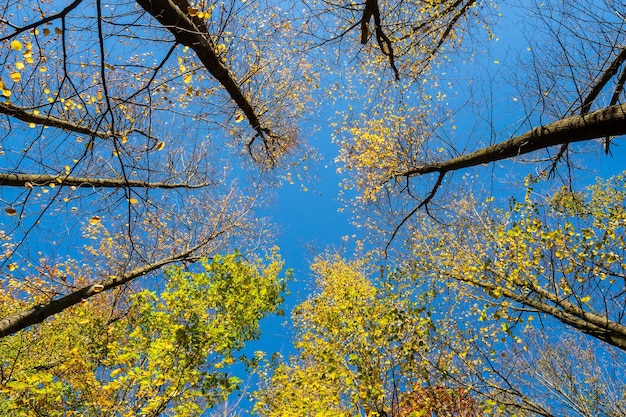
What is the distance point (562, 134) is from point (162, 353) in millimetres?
6270

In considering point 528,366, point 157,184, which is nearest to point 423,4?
point 157,184

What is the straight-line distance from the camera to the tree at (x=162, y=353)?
5922 mm

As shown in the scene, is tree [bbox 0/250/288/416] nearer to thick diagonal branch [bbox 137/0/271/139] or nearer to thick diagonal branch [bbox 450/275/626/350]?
thick diagonal branch [bbox 137/0/271/139]

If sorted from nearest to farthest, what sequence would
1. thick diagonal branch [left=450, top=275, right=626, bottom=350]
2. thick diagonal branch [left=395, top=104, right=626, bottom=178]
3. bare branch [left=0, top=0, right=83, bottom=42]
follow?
bare branch [left=0, top=0, right=83, bottom=42] → thick diagonal branch [left=395, top=104, right=626, bottom=178] → thick diagonal branch [left=450, top=275, right=626, bottom=350]

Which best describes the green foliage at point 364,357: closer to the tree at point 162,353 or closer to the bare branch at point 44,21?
the tree at point 162,353

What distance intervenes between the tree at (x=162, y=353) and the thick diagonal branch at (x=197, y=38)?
3.35 m

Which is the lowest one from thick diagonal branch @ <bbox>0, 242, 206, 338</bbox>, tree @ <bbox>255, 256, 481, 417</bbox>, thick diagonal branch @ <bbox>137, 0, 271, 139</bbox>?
tree @ <bbox>255, 256, 481, 417</bbox>

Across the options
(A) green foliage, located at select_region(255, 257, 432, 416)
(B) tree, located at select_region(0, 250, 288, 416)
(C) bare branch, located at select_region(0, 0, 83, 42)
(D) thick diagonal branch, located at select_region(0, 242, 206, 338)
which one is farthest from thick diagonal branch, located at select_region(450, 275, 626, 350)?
(D) thick diagonal branch, located at select_region(0, 242, 206, 338)

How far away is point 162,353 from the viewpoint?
6.04 meters

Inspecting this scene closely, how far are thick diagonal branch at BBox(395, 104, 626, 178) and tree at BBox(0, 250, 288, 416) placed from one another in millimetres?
5324

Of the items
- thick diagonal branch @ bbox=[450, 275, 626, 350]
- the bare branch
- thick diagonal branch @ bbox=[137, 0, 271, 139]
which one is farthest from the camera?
thick diagonal branch @ bbox=[450, 275, 626, 350]

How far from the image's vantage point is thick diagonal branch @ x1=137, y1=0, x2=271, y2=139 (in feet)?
14.6

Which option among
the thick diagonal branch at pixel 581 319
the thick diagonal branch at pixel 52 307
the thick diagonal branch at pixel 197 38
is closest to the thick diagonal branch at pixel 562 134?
the thick diagonal branch at pixel 581 319

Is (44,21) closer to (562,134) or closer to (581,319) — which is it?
(562,134)
